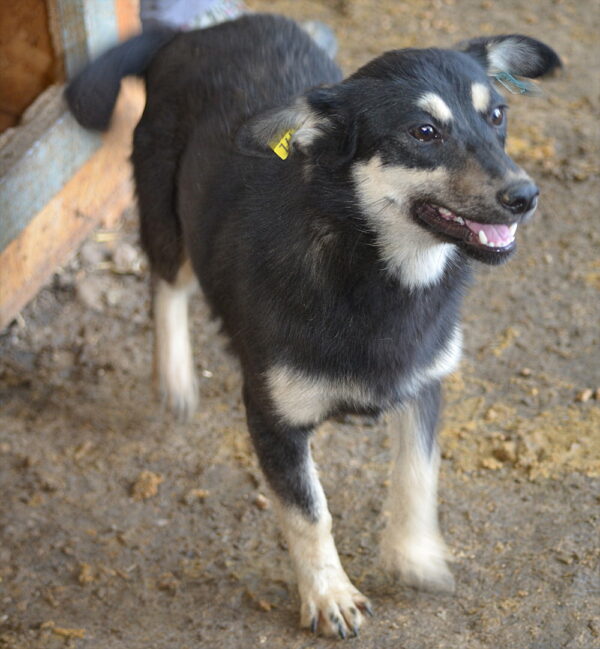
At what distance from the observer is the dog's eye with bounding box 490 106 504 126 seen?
2750 mm

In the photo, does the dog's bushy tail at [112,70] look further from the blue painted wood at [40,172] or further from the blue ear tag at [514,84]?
the blue ear tag at [514,84]

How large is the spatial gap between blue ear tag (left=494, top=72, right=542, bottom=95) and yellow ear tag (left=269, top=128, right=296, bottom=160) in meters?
0.73

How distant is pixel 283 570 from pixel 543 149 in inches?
116

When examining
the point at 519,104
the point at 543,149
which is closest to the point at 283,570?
the point at 543,149

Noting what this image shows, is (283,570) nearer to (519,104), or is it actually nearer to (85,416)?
(85,416)

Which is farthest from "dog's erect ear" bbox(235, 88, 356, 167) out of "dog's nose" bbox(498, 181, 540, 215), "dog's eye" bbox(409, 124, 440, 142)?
"dog's nose" bbox(498, 181, 540, 215)

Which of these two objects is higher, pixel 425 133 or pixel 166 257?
pixel 425 133

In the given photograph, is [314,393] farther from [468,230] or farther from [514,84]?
[514,84]

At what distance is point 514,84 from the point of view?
3.14 m

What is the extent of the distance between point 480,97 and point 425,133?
0.21 m

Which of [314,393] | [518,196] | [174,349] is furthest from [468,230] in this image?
[174,349]

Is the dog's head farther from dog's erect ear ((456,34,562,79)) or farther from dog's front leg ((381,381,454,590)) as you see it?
dog's front leg ((381,381,454,590))

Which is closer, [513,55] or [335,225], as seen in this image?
[335,225]

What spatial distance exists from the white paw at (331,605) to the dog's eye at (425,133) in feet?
4.56
